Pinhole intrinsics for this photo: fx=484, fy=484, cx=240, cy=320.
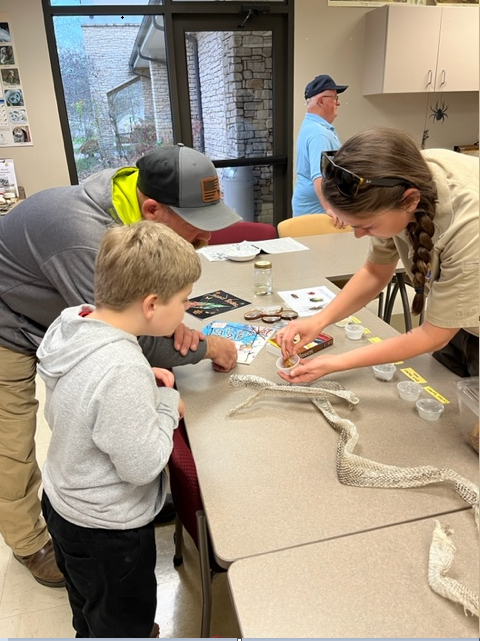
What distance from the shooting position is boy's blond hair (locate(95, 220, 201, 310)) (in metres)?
0.96

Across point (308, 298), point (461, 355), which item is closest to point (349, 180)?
point (461, 355)

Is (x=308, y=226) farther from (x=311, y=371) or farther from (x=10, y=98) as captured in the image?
(x=10, y=98)

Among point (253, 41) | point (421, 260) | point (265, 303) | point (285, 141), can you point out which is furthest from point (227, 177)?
point (421, 260)

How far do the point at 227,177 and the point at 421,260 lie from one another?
3.92 metres

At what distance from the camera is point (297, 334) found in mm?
1520

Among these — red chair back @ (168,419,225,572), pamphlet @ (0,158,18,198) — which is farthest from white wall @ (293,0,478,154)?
red chair back @ (168,419,225,572)

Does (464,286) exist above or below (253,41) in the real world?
below

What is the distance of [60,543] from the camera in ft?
3.65

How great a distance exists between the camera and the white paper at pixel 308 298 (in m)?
1.89

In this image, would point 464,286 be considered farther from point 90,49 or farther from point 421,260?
point 90,49

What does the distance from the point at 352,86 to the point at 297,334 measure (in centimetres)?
377

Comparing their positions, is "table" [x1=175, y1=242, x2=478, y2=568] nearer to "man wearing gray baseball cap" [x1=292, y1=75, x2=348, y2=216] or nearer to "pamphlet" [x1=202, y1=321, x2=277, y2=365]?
"pamphlet" [x1=202, y1=321, x2=277, y2=365]

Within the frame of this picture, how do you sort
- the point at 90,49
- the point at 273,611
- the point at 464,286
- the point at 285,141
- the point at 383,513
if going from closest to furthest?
1. the point at 273,611
2. the point at 383,513
3. the point at 464,286
4. the point at 90,49
5. the point at 285,141

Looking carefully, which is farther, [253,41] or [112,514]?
[253,41]
